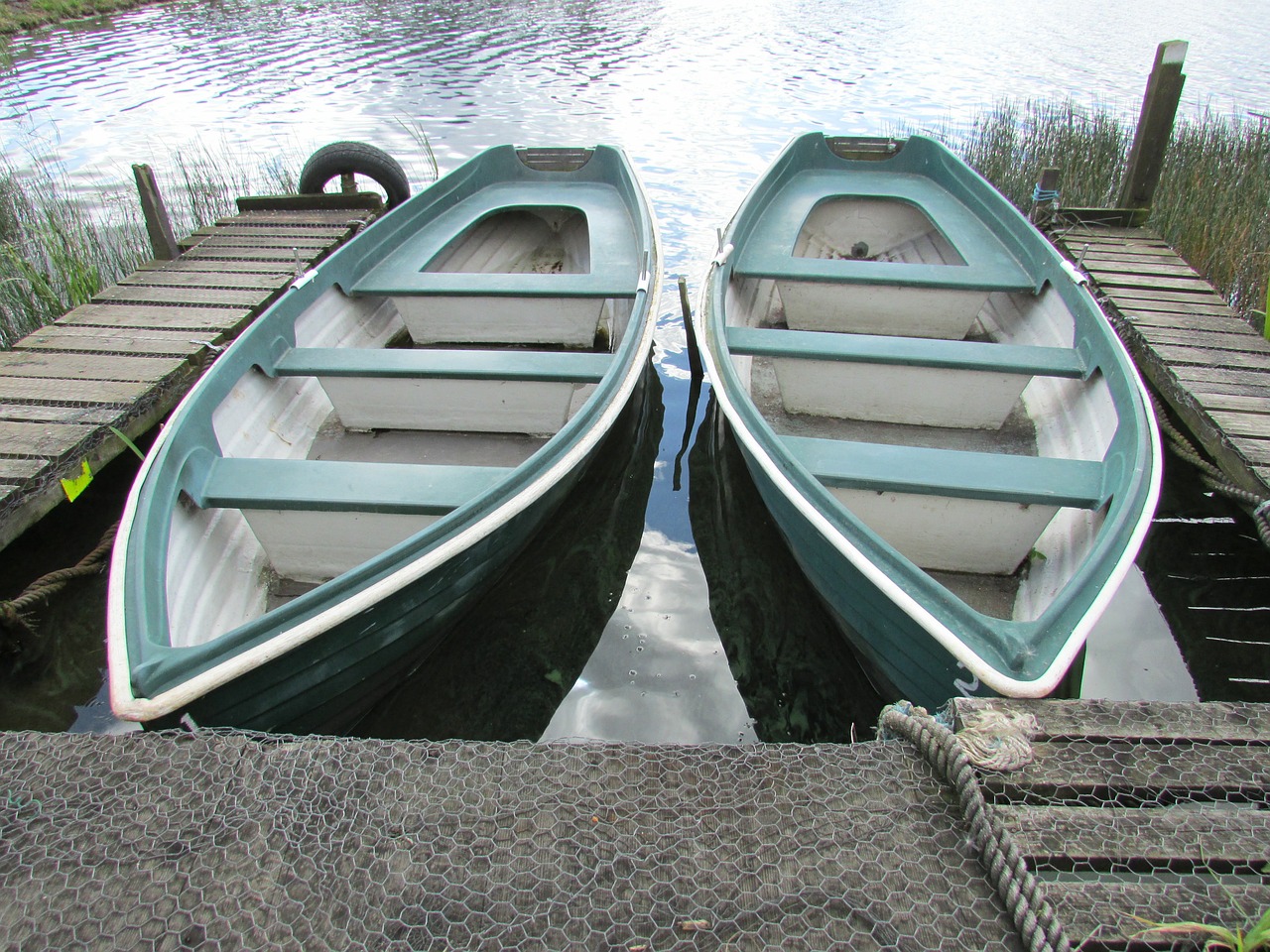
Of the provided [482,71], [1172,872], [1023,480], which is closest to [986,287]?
[1023,480]

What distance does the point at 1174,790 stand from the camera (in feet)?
5.25

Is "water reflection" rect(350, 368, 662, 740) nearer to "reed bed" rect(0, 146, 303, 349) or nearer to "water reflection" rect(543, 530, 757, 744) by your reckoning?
"water reflection" rect(543, 530, 757, 744)

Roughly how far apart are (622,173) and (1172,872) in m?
5.14

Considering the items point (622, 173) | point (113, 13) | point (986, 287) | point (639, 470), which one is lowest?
point (639, 470)

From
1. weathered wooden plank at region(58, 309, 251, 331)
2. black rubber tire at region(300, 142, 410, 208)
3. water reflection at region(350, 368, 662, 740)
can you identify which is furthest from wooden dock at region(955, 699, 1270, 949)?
black rubber tire at region(300, 142, 410, 208)

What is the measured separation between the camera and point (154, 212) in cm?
513

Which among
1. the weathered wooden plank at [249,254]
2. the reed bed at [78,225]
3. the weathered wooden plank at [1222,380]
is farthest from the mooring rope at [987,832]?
the reed bed at [78,225]

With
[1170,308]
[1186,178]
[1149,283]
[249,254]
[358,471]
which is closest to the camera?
[358,471]

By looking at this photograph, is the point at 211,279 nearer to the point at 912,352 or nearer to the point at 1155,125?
the point at 912,352

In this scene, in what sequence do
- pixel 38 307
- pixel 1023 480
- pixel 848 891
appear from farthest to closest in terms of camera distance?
1. pixel 38 307
2. pixel 1023 480
3. pixel 848 891

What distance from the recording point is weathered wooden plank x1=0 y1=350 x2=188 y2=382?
12.3 ft

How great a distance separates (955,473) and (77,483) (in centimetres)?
360

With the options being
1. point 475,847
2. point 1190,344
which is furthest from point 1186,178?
point 475,847

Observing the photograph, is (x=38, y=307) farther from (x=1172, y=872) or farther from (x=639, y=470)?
(x=1172, y=872)
